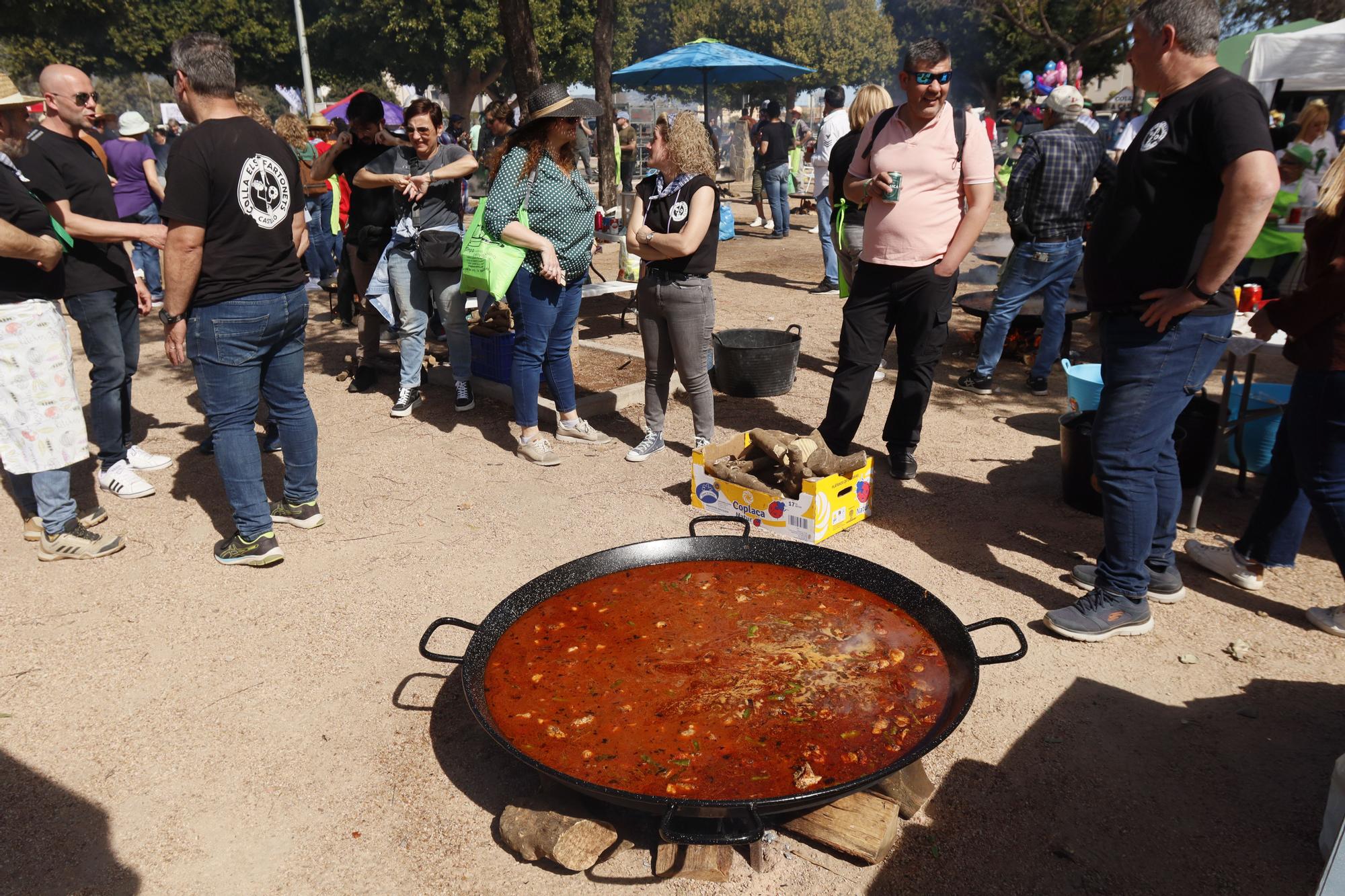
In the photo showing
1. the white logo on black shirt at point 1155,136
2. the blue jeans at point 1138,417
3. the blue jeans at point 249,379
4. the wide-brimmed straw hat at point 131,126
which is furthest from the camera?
the wide-brimmed straw hat at point 131,126

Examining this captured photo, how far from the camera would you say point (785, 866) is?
2664mm

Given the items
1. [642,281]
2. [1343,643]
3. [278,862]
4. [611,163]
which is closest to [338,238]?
[611,163]

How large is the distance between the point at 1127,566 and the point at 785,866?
6.55ft

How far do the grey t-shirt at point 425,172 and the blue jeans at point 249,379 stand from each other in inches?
82.9

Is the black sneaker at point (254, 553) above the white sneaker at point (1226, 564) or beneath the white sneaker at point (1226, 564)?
beneath

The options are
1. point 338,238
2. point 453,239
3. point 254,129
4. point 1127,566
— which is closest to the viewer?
point 1127,566

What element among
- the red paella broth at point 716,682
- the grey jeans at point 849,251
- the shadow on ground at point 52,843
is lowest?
the shadow on ground at point 52,843

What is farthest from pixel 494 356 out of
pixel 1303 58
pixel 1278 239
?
pixel 1303 58

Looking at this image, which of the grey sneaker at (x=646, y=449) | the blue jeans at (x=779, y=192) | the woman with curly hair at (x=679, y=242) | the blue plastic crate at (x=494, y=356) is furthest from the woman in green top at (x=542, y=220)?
the blue jeans at (x=779, y=192)

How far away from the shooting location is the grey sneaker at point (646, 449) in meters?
5.79

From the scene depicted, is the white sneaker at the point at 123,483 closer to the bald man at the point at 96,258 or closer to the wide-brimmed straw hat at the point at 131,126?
the bald man at the point at 96,258

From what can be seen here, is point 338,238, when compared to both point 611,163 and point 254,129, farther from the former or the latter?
point 254,129

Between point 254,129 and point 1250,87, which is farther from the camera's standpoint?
point 254,129

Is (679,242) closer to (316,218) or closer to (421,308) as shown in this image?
(421,308)
